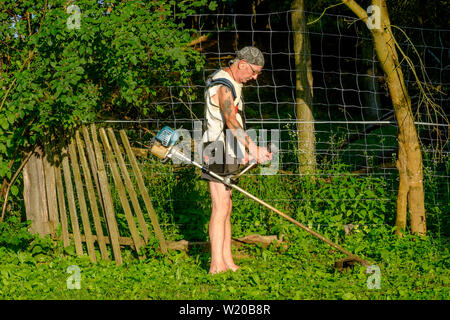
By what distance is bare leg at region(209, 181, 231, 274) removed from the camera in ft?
16.7

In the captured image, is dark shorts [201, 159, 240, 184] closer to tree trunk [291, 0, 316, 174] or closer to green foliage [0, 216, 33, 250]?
green foliage [0, 216, 33, 250]

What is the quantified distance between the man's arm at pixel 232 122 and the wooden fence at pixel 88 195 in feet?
4.16

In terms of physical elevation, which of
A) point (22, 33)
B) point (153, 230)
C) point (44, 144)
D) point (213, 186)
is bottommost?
point (153, 230)

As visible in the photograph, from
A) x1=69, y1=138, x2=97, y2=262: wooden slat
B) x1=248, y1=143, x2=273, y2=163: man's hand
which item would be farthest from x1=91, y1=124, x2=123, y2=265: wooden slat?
x1=248, y1=143, x2=273, y2=163: man's hand

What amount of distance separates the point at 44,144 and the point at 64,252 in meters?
1.10

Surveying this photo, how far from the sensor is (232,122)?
193 inches

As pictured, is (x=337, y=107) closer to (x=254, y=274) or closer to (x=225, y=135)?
(x=225, y=135)

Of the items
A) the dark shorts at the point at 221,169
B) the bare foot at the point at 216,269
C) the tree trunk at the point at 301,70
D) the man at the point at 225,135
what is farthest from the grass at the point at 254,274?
the tree trunk at the point at 301,70

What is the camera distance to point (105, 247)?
5820mm

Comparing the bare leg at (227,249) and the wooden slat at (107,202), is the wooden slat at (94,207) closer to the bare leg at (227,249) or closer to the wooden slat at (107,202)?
the wooden slat at (107,202)

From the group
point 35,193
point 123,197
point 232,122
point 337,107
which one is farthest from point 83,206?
point 337,107

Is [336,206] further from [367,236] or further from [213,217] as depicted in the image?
[213,217]
